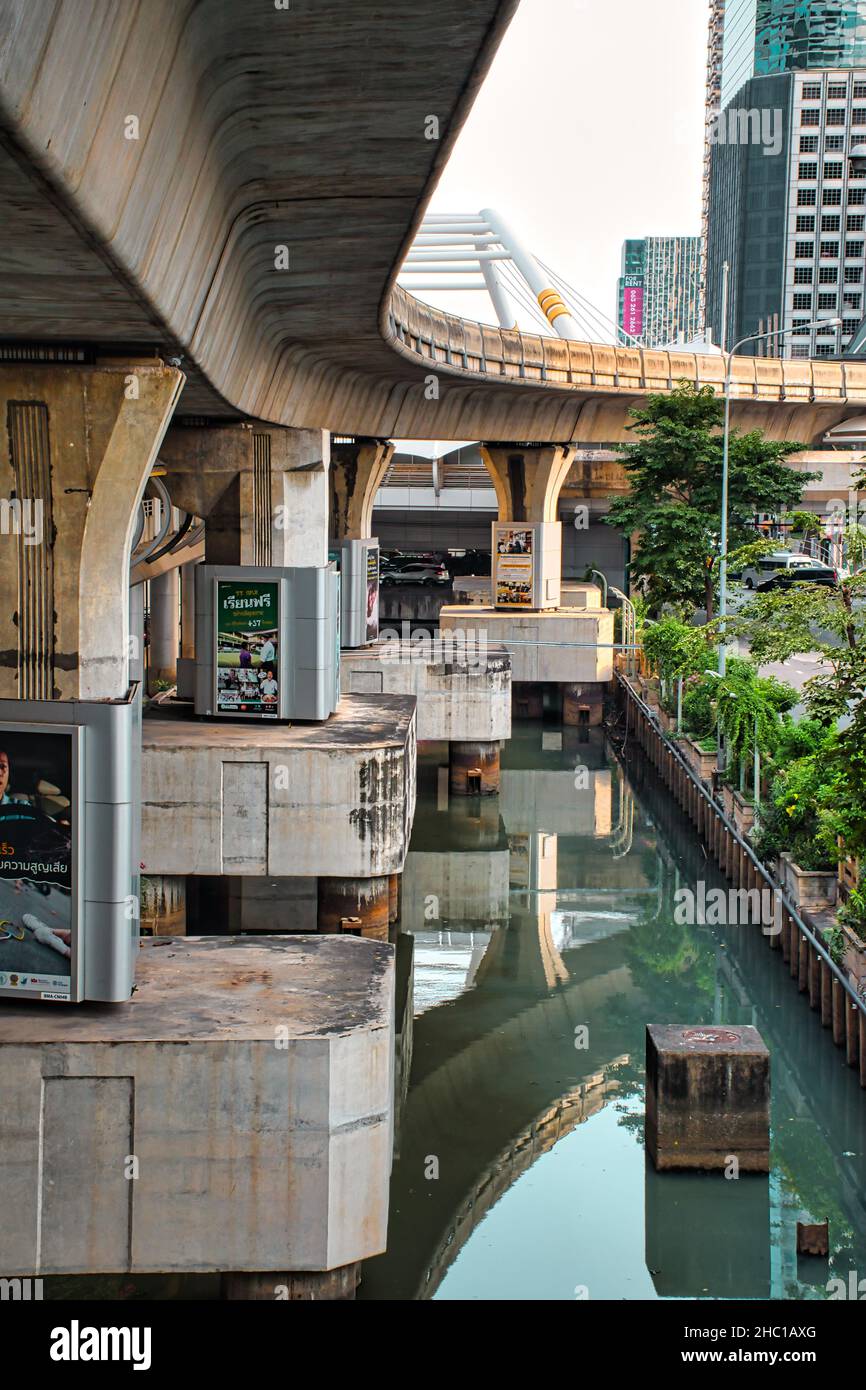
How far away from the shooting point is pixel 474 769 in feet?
134

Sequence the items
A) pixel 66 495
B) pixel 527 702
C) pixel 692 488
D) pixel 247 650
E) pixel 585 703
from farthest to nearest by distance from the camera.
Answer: pixel 527 702 → pixel 585 703 → pixel 692 488 → pixel 247 650 → pixel 66 495

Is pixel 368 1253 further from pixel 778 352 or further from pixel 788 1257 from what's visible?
pixel 778 352

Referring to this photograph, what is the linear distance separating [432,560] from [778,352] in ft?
162

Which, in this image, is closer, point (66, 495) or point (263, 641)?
point (66, 495)

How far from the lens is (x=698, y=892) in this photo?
104 ft

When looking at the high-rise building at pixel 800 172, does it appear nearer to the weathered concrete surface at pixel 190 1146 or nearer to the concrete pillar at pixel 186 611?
the concrete pillar at pixel 186 611

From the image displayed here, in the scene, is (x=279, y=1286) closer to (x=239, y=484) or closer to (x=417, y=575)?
(x=239, y=484)


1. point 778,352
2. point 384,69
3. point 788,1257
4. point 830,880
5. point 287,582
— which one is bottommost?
point 788,1257

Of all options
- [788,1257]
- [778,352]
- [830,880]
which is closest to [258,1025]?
[788,1257]

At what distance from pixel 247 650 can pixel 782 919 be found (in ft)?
30.1

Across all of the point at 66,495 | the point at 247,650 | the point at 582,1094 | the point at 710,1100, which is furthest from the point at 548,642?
the point at 66,495

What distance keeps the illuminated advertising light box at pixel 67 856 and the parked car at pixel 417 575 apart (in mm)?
71459

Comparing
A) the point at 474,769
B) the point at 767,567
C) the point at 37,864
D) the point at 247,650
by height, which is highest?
the point at 767,567

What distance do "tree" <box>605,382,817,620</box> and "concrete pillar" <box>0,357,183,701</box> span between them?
112 feet
